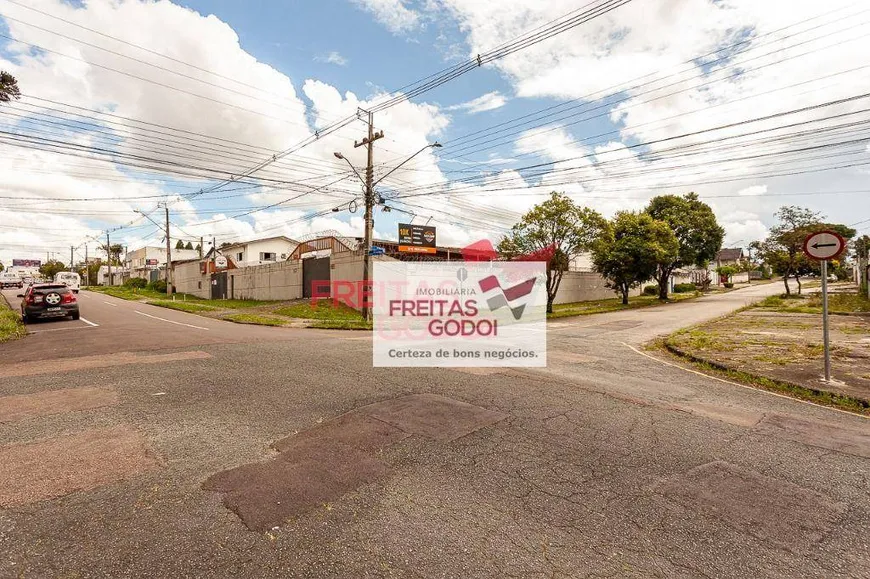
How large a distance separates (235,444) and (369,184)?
1564 centimetres

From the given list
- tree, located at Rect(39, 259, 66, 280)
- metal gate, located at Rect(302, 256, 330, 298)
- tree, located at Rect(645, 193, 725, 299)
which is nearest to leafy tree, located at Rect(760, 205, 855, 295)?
tree, located at Rect(645, 193, 725, 299)

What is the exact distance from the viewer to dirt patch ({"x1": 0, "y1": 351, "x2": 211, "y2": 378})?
7757mm

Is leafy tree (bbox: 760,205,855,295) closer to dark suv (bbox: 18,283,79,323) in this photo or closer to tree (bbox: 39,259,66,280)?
dark suv (bbox: 18,283,79,323)

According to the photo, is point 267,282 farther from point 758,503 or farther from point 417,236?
point 758,503

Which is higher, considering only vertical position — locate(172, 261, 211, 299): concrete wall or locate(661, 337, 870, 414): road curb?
locate(172, 261, 211, 299): concrete wall

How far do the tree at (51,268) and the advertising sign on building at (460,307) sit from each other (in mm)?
107794

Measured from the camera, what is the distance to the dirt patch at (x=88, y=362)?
25.5 feet

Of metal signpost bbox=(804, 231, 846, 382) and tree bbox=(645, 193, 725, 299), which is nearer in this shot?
metal signpost bbox=(804, 231, 846, 382)

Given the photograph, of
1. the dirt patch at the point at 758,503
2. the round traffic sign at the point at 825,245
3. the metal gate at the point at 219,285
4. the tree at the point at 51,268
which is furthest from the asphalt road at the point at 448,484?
the tree at the point at 51,268

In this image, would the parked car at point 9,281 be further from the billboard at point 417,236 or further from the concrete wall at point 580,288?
the concrete wall at point 580,288

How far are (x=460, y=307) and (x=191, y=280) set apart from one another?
3134 cm

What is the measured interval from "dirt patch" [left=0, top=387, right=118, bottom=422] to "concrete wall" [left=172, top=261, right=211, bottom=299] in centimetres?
3443

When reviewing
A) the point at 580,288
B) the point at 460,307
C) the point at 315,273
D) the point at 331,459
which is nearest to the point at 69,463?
the point at 331,459

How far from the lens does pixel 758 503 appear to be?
3.30 meters
